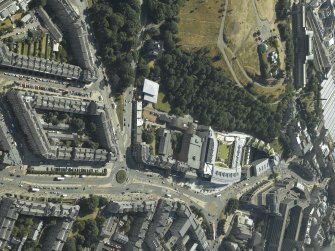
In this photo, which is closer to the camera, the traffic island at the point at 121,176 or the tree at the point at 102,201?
the tree at the point at 102,201

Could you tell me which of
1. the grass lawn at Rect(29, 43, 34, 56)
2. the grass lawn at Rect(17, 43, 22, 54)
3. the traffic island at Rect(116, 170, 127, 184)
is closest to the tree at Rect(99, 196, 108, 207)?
the traffic island at Rect(116, 170, 127, 184)

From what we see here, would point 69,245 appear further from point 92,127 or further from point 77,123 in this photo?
point 77,123

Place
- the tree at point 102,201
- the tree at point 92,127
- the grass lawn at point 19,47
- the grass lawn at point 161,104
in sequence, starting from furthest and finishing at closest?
the grass lawn at point 161,104 → the tree at point 102,201 → the tree at point 92,127 → the grass lawn at point 19,47

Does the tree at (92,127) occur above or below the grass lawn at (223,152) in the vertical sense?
above

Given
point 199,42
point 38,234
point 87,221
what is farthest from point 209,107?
point 38,234

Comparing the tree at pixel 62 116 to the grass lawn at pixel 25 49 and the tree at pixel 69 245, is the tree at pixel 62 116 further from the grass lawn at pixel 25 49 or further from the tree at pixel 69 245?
the tree at pixel 69 245

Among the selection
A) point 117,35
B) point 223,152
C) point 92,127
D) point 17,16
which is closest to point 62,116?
point 92,127

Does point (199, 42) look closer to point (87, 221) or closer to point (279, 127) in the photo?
point (279, 127)

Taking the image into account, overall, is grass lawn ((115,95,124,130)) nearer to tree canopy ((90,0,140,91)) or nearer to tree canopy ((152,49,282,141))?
tree canopy ((90,0,140,91))

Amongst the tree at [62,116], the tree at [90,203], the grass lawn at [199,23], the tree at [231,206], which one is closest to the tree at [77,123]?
the tree at [62,116]
